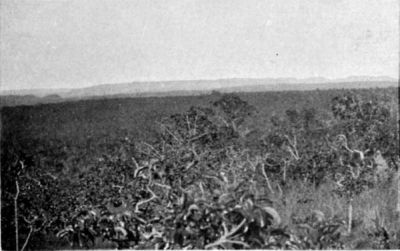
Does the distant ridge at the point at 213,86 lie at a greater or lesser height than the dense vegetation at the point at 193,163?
greater

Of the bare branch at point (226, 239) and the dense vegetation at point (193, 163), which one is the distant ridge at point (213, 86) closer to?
the dense vegetation at point (193, 163)

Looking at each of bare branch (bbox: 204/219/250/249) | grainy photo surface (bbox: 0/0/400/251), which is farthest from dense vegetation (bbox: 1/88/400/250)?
bare branch (bbox: 204/219/250/249)

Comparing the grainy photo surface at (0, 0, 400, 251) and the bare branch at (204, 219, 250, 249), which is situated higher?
the grainy photo surface at (0, 0, 400, 251)

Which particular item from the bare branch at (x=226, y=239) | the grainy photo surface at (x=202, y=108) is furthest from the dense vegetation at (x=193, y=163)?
the bare branch at (x=226, y=239)

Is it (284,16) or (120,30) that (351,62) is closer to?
(284,16)

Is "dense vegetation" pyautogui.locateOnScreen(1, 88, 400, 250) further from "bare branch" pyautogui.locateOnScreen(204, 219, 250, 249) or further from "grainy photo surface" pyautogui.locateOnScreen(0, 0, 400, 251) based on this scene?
"bare branch" pyautogui.locateOnScreen(204, 219, 250, 249)

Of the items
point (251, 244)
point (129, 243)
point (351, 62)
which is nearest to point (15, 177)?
point (129, 243)

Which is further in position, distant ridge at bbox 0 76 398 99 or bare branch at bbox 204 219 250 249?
distant ridge at bbox 0 76 398 99
